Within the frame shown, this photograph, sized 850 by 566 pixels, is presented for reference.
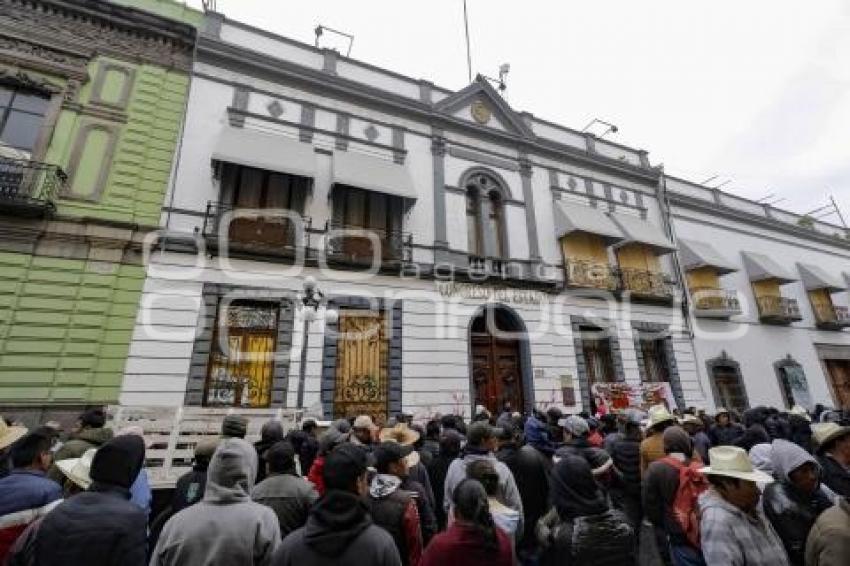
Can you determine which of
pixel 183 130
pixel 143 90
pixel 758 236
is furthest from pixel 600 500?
pixel 758 236

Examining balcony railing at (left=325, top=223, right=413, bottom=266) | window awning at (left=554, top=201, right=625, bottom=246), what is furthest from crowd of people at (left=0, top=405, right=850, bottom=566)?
window awning at (left=554, top=201, right=625, bottom=246)

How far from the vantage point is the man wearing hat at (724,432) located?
20.7 ft

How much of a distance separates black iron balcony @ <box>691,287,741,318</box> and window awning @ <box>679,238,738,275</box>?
0.87 meters

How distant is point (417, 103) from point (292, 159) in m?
5.03

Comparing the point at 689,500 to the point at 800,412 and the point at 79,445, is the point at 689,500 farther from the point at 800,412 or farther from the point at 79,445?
the point at 800,412

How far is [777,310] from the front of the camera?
17.3 m

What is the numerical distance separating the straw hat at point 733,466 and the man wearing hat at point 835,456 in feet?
3.47

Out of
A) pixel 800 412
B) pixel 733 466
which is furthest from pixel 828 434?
pixel 800 412

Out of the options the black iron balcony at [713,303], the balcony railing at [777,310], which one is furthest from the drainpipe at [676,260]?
the balcony railing at [777,310]

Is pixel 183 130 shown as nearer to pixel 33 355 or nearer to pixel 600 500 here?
pixel 33 355

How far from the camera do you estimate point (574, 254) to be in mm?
14203

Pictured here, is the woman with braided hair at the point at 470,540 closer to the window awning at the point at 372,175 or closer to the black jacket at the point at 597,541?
the black jacket at the point at 597,541

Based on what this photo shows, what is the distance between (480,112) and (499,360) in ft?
29.0

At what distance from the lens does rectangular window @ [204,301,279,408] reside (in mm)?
9047
